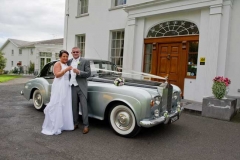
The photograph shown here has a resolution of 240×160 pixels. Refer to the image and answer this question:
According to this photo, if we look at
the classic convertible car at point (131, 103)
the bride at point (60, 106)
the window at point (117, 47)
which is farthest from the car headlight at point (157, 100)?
the window at point (117, 47)

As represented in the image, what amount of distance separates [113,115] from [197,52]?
16.5 feet

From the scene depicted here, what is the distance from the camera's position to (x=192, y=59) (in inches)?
315

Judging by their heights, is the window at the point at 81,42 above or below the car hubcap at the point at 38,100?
above

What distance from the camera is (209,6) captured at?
23.8ft

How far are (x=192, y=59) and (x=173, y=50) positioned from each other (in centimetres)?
88

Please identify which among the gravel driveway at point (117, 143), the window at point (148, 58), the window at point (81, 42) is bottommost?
the gravel driveway at point (117, 143)

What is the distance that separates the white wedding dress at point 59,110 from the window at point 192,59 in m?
5.34

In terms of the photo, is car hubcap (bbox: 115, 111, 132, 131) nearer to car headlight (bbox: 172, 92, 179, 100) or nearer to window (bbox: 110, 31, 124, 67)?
car headlight (bbox: 172, 92, 179, 100)

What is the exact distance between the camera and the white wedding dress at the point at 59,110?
430 centimetres

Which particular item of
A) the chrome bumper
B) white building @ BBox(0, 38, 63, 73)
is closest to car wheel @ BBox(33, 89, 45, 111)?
the chrome bumper

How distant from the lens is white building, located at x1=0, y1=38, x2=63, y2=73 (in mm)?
30500

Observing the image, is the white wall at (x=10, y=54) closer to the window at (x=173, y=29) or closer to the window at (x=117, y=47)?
the window at (x=117, y=47)

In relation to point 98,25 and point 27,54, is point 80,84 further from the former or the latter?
point 27,54

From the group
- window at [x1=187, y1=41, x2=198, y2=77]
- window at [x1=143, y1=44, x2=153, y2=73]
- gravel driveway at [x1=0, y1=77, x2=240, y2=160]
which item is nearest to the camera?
gravel driveway at [x1=0, y1=77, x2=240, y2=160]
